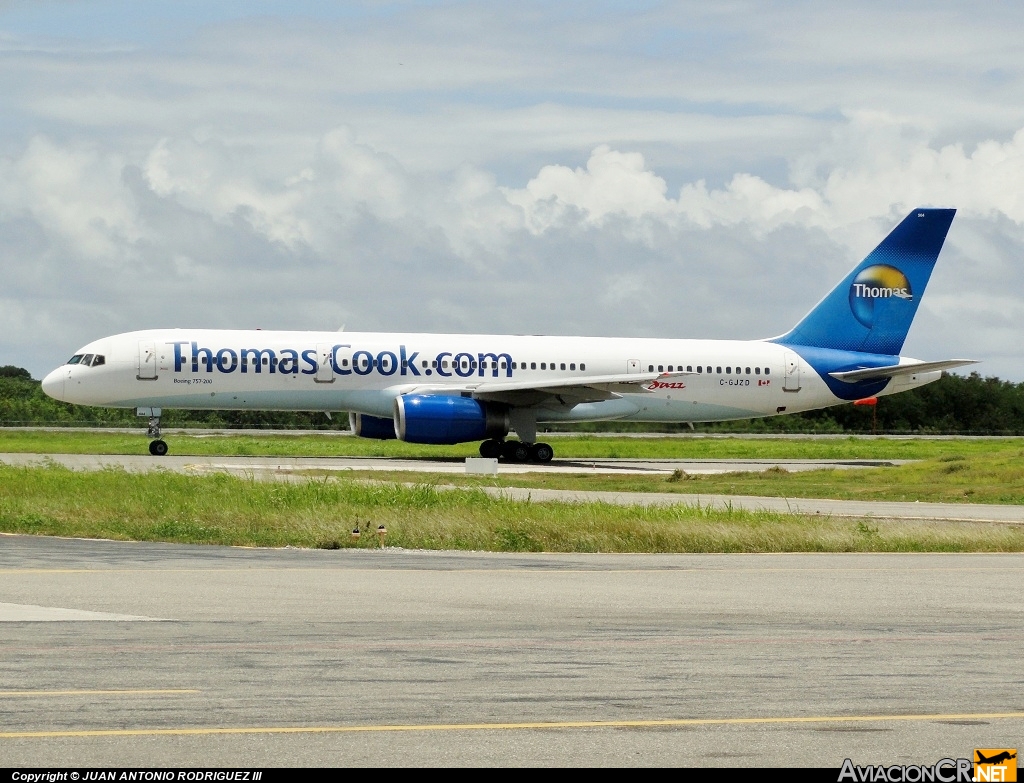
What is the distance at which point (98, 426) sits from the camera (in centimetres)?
7169

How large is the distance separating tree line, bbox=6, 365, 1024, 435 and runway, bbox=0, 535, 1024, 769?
51.9m

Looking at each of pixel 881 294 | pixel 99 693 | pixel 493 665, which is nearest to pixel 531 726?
pixel 493 665

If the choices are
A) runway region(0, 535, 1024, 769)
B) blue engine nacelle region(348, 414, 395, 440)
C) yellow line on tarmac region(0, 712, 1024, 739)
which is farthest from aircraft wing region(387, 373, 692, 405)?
yellow line on tarmac region(0, 712, 1024, 739)

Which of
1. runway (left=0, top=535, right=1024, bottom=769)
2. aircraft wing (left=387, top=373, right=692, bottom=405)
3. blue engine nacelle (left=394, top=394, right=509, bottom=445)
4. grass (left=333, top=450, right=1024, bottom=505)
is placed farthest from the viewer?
aircraft wing (left=387, top=373, right=692, bottom=405)

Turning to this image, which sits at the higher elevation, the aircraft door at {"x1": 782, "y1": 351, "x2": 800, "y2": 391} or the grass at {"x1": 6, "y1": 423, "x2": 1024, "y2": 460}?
the aircraft door at {"x1": 782, "y1": 351, "x2": 800, "y2": 391}

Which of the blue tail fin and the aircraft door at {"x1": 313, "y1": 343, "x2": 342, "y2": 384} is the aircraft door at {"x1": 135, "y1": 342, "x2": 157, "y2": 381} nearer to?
the aircraft door at {"x1": 313, "y1": 343, "x2": 342, "y2": 384}

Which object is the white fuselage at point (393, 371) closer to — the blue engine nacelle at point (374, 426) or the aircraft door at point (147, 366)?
the aircraft door at point (147, 366)

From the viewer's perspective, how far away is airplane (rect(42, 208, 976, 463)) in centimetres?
4369

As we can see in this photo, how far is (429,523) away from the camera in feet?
75.2

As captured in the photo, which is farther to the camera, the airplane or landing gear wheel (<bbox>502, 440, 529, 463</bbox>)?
landing gear wheel (<bbox>502, 440, 529, 463</bbox>)

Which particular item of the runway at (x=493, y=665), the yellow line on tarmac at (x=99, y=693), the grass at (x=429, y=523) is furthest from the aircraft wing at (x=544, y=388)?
→ the yellow line on tarmac at (x=99, y=693)

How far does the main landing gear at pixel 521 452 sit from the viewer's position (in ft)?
150

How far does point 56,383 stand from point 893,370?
2785 cm

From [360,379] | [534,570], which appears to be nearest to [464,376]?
[360,379]
